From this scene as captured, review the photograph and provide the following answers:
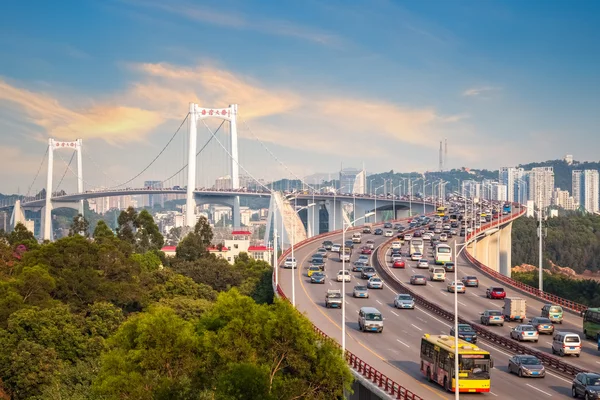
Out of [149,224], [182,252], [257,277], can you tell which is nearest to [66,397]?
[257,277]

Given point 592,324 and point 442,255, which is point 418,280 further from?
point 592,324

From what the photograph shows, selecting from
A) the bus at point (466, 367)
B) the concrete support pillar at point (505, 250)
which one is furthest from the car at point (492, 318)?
the concrete support pillar at point (505, 250)

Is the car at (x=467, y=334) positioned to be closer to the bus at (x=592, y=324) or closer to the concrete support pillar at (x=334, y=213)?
the bus at (x=592, y=324)

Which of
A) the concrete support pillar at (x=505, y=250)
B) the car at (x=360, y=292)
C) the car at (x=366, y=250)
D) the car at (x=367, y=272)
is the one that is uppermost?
the car at (x=366, y=250)

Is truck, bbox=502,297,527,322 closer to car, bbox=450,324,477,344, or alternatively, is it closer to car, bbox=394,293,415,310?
car, bbox=394,293,415,310

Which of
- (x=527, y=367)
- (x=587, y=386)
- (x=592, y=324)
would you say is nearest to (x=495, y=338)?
(x=592, y=324)

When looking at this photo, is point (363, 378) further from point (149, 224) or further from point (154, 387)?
point (149, 224)
